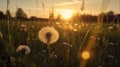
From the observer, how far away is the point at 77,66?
2.92 meters

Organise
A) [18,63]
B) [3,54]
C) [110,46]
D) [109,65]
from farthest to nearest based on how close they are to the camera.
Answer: [110,46] → [109,65] → [3,54] → [18,63]

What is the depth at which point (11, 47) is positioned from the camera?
7.82 feet

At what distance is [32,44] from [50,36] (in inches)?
42.5

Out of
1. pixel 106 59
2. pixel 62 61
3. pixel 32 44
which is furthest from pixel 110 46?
pixel 62 61

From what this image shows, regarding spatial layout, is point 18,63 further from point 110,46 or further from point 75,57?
point 110,46

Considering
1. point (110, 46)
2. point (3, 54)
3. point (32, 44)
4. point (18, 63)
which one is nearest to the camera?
point (18, 63)

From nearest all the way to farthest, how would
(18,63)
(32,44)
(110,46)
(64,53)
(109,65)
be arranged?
(18,63)
(109,65)
(64,53)
(32,44)
(110,46)

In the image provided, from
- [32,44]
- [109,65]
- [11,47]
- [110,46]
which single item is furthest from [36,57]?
[110,46]

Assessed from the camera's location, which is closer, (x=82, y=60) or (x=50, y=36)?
(x=50, y=36)

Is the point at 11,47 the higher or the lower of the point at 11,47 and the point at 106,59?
the higher

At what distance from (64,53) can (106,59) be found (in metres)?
0.51

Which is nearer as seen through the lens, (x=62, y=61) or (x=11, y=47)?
(x=11, y=47)

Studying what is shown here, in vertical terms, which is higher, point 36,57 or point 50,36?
point 50,36

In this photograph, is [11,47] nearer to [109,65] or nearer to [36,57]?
[36,57]
